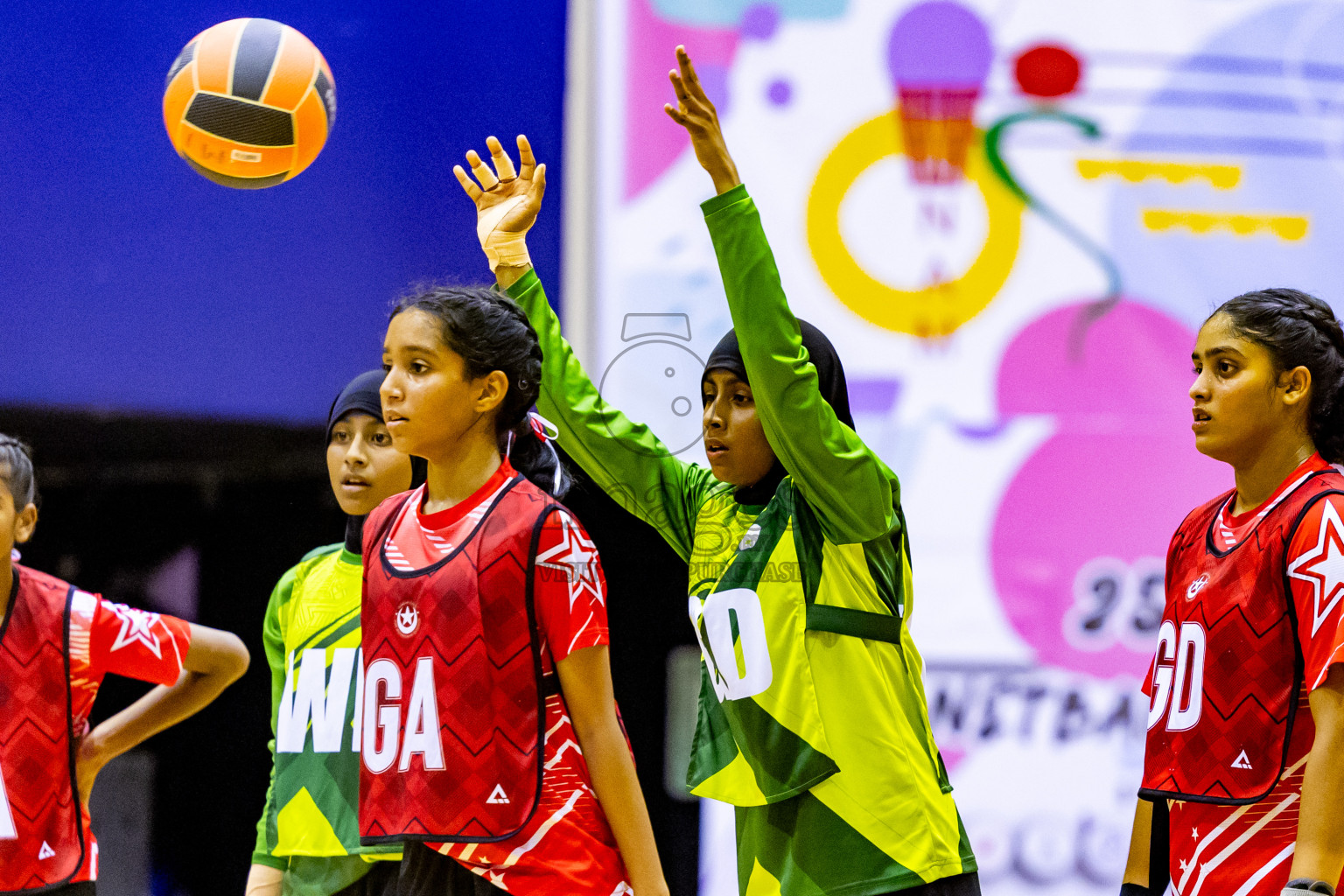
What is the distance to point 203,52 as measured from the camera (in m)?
3.31

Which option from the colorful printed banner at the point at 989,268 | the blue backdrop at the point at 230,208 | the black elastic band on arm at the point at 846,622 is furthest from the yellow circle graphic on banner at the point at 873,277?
the black elastic band on arm at the point at 846,622

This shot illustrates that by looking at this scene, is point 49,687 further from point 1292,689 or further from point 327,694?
point 1292,689

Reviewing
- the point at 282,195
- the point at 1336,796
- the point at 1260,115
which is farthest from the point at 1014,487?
the point at 282,195

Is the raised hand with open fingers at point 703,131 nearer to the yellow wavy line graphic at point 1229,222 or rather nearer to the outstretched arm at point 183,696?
the outstretched arm at point 183,696

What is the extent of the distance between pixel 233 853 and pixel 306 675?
1239 mm

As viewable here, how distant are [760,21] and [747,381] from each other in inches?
77.9

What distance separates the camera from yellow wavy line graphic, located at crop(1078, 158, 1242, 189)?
14.1 ft

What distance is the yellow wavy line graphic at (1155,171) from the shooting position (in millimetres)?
4301

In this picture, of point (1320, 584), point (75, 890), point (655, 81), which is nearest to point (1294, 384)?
point (1320, 584)

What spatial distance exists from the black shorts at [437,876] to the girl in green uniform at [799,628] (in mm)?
598

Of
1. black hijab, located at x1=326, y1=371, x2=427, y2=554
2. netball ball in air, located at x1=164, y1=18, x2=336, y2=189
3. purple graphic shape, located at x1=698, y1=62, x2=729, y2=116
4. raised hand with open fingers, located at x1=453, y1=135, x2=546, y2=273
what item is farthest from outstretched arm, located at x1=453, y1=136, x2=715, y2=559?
purple graphic shape, located at x1=698, y1=62, x2=729, y2=116

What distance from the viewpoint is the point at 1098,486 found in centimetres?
427

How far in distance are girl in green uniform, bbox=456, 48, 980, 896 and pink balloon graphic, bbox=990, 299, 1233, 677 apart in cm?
164

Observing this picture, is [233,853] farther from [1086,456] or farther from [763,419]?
[1086,456]
